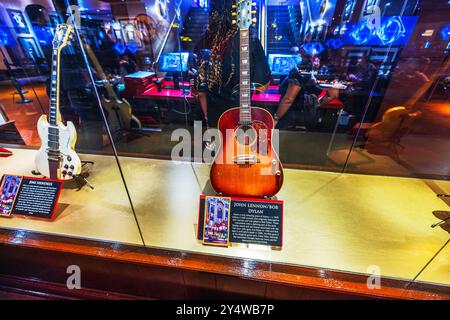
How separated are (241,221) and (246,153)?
408mm

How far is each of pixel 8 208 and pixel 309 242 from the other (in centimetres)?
186

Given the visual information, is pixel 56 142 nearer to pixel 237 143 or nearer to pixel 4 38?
pixel 237 143

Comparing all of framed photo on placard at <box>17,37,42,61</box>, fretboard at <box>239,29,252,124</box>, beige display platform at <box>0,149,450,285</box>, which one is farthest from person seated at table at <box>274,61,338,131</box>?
framed photo on placard at <box>17,37,42,61</box>

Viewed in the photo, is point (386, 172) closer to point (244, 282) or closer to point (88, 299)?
point (244, 282)

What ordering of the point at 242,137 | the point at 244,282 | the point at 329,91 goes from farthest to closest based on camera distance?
1. the point at 329,91
2. the point at 242,137
3. the point at 244,282

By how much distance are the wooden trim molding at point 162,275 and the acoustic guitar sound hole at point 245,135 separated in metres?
0.68

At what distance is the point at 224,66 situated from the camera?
67.5 inches

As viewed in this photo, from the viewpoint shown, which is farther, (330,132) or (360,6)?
(330,132)

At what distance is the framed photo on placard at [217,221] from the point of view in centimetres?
112

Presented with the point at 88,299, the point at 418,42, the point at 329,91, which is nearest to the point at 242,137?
the point at 88,299

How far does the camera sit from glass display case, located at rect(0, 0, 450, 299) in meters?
1.11

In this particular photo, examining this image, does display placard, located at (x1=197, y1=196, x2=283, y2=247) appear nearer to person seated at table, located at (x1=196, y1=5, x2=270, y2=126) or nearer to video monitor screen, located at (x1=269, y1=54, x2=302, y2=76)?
person seated at table, located at (x1=196, y1=5, x2=270, y2=126)

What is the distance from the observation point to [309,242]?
46.6 inches

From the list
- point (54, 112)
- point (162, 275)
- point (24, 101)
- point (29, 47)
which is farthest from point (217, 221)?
point (24, 101)
